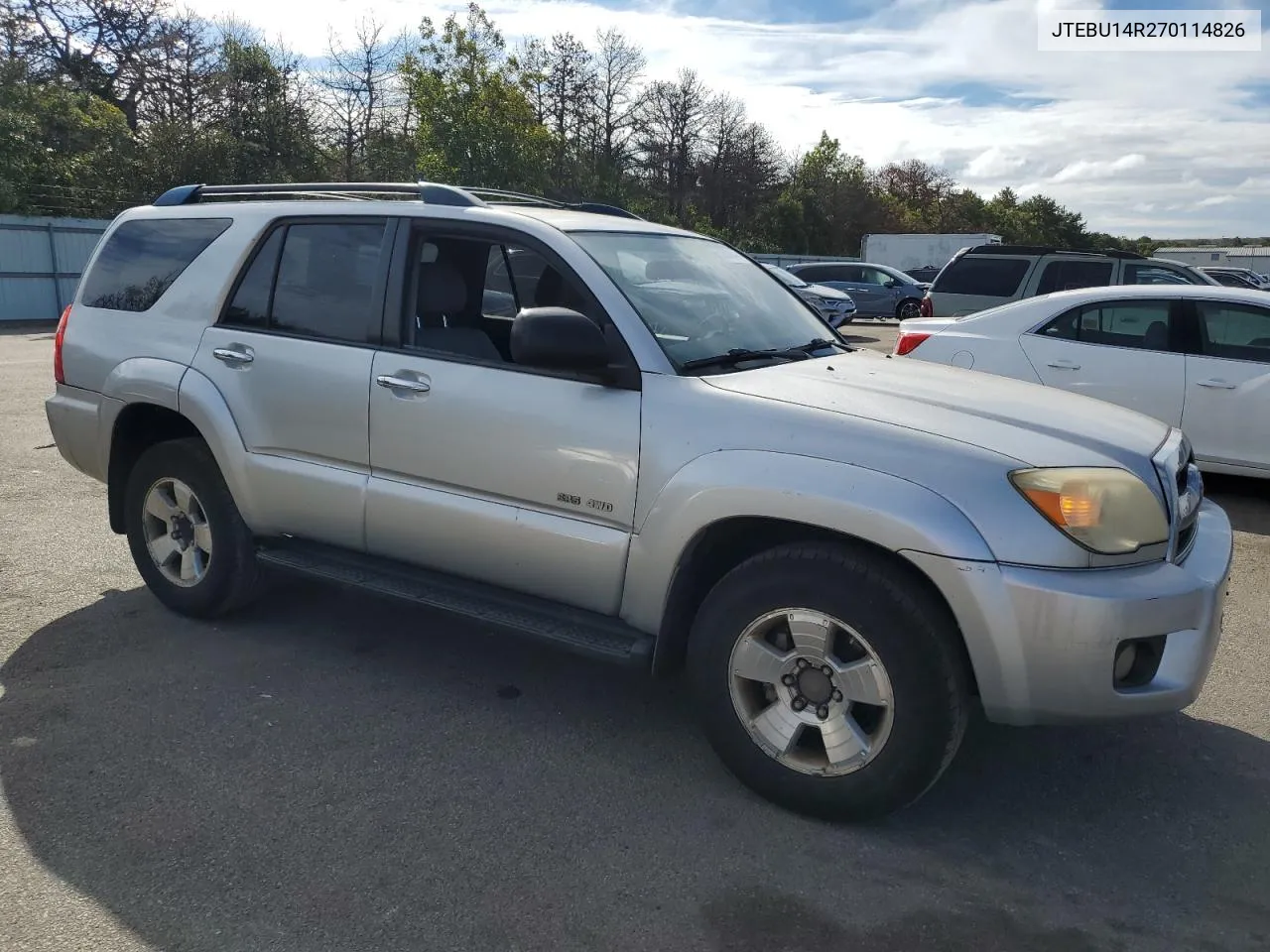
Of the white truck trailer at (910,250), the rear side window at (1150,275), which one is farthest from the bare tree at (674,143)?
the rear side window at (1150,275)

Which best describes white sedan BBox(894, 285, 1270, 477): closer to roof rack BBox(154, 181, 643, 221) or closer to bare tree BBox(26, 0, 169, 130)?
roof rack BBox(154, 181, 643, 221)

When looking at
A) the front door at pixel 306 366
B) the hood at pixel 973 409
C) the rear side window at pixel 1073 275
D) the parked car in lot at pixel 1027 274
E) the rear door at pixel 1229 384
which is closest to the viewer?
the hood at pixel 973 409

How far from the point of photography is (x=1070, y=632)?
2814 mm

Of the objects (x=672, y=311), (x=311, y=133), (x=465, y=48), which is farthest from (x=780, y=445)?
(x=465, y=48)

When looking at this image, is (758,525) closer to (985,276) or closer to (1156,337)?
(1156,337)

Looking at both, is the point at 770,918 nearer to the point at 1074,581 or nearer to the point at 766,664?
the point at 766,664

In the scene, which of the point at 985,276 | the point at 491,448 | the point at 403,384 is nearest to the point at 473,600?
the point at 491,448

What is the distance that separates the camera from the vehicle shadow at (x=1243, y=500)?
6836 millimetres

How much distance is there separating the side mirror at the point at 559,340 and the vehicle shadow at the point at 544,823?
1334 millimetres

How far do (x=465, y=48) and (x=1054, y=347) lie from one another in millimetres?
33459

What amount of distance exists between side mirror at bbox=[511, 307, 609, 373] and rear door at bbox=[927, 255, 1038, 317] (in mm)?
9666

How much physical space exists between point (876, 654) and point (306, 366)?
249 centimetres

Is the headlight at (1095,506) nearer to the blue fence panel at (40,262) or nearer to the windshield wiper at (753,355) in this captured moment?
the windshield wiper at (753,355)

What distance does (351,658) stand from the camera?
4402 millimetres
